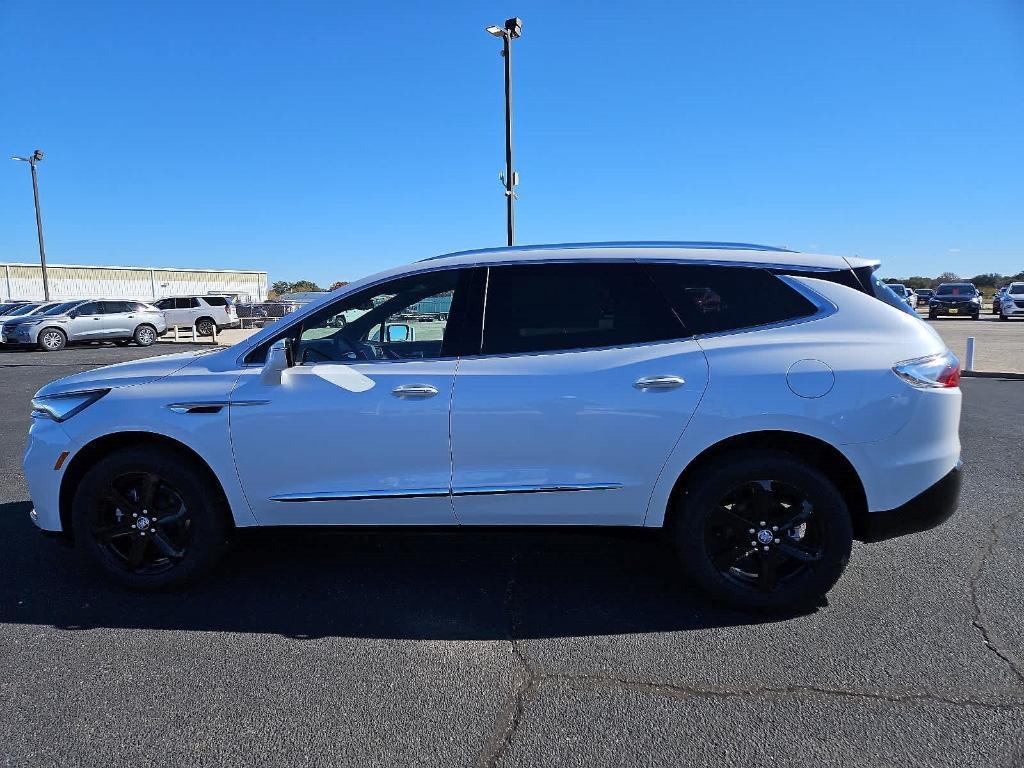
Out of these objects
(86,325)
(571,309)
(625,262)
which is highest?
(625,262)

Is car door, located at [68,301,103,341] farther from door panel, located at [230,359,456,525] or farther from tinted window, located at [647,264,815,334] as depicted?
tinted window, located at [647,264,815,334]

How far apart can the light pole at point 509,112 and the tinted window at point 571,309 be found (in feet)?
34.0

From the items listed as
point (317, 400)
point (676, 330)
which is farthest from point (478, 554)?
point (676, 330)

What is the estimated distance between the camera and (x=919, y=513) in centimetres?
318

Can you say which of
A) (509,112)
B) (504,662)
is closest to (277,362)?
(504,662)

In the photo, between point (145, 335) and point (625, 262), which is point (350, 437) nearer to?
point (625, 262)

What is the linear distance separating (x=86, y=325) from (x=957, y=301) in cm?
3706

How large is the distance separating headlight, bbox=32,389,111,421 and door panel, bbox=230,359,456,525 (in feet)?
2.66

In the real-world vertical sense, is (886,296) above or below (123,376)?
above

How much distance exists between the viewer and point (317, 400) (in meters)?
3.30

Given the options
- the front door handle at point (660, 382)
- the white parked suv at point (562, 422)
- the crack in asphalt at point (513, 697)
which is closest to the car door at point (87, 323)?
the white parked suv at point (562, 422)

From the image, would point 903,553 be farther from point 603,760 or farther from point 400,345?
point 400,345

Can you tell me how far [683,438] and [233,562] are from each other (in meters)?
2.74

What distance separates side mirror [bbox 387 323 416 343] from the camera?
140 inches
